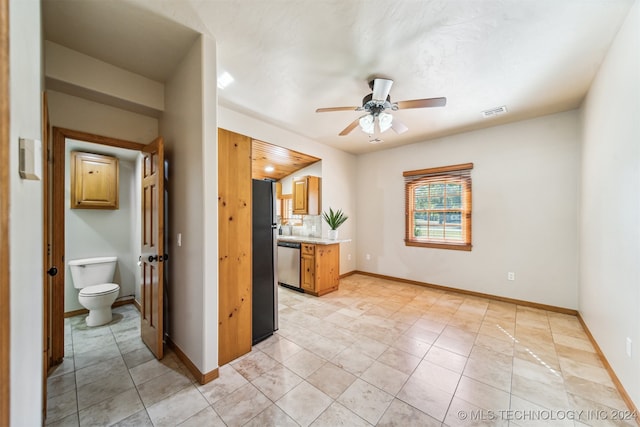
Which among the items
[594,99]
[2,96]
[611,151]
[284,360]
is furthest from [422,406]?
[594,99]

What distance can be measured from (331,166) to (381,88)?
2.51m

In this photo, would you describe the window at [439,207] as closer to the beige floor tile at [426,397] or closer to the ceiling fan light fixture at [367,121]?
the ceiling fan light fixture at [367,121]

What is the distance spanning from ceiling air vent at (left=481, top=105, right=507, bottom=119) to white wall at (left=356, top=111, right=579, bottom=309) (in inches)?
22.4

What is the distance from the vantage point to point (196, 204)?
197 centimetres

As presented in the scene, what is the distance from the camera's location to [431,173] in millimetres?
4316

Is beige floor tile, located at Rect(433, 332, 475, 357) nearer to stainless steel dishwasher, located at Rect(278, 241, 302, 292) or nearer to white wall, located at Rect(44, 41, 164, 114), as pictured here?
stainless steel dishwasher, located at Rect(278, 241, 302, 292)

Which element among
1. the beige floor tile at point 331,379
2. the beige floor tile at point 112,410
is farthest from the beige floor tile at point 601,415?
the beige floor tile at point 112,410

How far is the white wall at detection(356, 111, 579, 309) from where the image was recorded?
10.6 feet

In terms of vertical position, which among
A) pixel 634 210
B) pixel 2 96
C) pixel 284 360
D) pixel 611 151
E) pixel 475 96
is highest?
pixel 475 96

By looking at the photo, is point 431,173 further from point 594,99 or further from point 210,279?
point 210,279

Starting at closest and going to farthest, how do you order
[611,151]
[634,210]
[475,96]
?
[634,210] → [611,151] → [475,96]

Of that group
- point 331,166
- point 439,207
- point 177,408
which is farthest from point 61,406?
point 439,207

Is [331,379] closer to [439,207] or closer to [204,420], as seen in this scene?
[204,420]

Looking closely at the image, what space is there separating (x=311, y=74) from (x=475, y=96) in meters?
1.95
